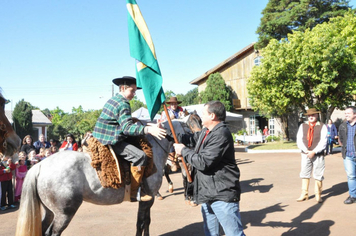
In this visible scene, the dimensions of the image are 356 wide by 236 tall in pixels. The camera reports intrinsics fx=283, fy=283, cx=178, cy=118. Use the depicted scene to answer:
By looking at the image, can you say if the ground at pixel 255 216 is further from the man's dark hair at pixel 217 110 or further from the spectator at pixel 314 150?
the man's dark hair at pixel 217 110

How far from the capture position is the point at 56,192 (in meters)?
3.74

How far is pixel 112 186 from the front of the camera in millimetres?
3994

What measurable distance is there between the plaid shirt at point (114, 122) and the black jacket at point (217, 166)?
1094 mm

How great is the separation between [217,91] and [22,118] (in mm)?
20193

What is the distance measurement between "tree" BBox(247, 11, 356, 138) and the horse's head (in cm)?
1840

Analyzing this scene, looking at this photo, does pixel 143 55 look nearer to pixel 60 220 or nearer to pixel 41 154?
pixel 60 220

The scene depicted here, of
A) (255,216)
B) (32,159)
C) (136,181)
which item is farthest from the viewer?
(32,159)

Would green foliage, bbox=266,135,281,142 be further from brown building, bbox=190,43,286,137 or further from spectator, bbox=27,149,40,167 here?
spectator, bbox=27,149,40,167

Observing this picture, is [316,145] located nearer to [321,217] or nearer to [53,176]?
[321,217]

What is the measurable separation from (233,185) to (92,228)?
11.6 ft

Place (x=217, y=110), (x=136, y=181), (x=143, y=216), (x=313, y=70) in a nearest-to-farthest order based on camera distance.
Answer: (x=217, y=110), (x=136, y=181), (x=143, y=216), (x=313, y=70)

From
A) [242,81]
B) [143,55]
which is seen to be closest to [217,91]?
[242,81]

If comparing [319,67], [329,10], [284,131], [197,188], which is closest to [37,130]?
[284,131]

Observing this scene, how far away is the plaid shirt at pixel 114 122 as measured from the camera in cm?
393
